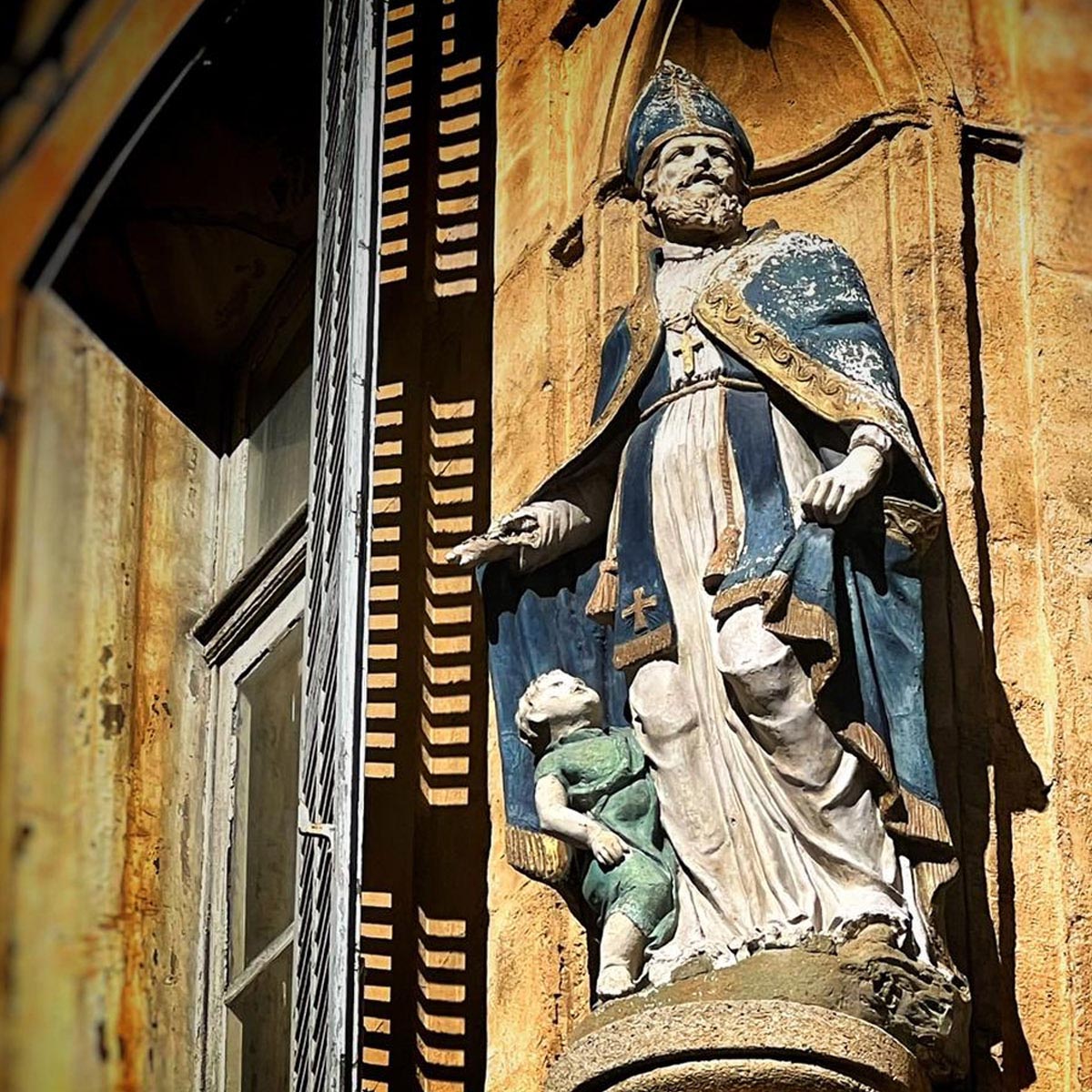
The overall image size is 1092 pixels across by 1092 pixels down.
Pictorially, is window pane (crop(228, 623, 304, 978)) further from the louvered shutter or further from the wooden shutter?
the louvered shutter

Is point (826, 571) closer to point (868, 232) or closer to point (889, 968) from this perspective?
point (889, 968)

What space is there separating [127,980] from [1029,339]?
1.89 meters

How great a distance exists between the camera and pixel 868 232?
17.0 feet

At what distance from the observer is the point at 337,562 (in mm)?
4973

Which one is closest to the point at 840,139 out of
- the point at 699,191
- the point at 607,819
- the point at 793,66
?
the point at 793,66

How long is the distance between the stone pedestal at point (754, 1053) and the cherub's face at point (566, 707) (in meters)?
0.54

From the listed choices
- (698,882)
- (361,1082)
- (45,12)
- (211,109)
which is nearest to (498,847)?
(361,1082)

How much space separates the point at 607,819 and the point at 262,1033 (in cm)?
127

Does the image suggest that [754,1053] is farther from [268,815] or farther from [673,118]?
[268,815]

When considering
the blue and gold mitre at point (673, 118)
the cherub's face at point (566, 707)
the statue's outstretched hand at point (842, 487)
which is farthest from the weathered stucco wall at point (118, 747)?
the statue's outstretched hand at point (842, 487)

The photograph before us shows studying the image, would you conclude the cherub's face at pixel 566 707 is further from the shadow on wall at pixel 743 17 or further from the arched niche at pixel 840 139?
the shadow on wall at pixel 743 17

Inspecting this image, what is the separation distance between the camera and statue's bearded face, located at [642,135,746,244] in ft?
15.7

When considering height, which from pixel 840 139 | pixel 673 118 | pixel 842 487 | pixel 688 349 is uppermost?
pixel 840 139

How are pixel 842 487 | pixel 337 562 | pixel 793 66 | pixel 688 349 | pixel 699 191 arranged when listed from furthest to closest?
1. pixel 793 66
2. pixel 337 562
3. pixel 699 191
4. pixel 688 349
5. pixel 842 487
